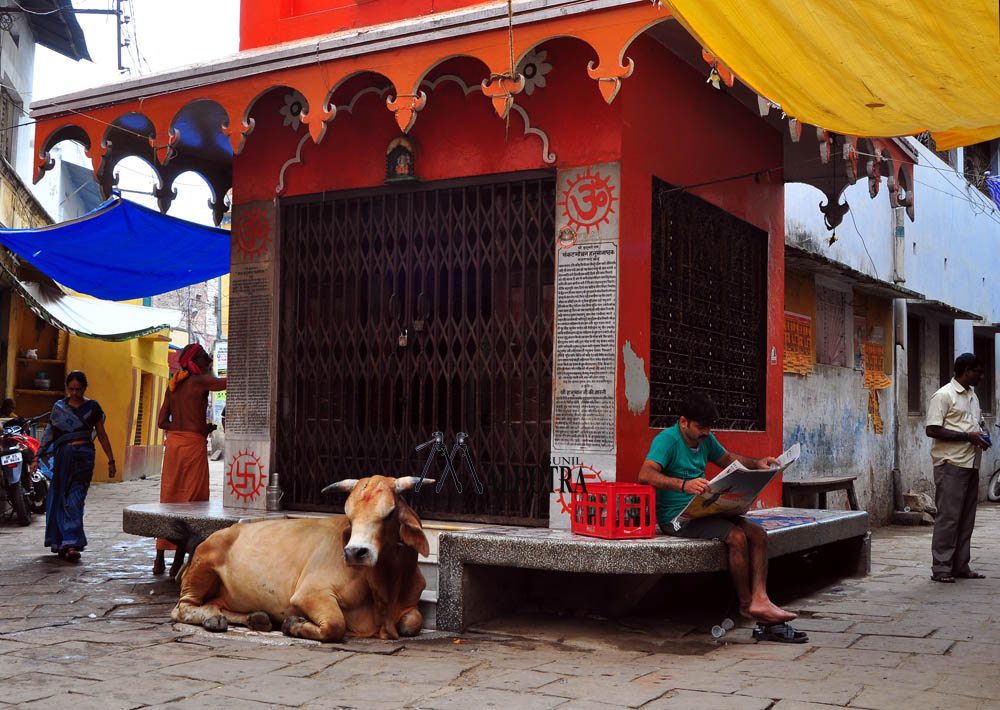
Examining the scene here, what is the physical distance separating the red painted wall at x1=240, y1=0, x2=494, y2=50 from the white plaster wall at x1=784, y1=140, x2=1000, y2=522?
5.27 m

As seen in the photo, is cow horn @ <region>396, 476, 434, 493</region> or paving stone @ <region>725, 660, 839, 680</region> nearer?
paving stone @ <region>725, 660, 839, 680</region>

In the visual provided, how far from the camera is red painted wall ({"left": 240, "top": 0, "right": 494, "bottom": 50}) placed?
26.9 feet

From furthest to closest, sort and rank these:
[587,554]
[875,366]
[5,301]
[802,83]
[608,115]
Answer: [5,301]
[875,366]
[608,115]
[587,554]
[802,83]

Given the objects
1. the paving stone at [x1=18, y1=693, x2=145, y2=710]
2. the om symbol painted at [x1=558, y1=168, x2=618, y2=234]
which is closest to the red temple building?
the om symbol painted at [x1=558, y1=168, x2=618, y2=234]

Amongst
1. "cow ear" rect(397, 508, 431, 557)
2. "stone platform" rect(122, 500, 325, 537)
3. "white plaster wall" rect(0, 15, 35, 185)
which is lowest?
"stone platform" rect(122, 500, 325, 537)

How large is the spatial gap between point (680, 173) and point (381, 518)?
365cm

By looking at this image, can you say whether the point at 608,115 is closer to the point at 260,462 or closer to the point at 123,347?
the point at 260,462

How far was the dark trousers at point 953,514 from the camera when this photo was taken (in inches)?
329

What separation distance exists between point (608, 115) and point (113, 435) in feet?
47.4

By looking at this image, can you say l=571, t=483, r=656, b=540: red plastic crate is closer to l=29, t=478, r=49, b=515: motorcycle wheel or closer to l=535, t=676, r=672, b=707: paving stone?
l=535, t=676, r=672, b=707: paving stone

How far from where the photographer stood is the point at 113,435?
19.0 m

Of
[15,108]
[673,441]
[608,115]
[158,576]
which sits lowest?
[158,576]

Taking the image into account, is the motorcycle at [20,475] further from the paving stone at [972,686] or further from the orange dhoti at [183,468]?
the paving stone at [972,686]

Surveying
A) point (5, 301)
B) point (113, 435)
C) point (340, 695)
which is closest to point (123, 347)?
point (113, 435)
